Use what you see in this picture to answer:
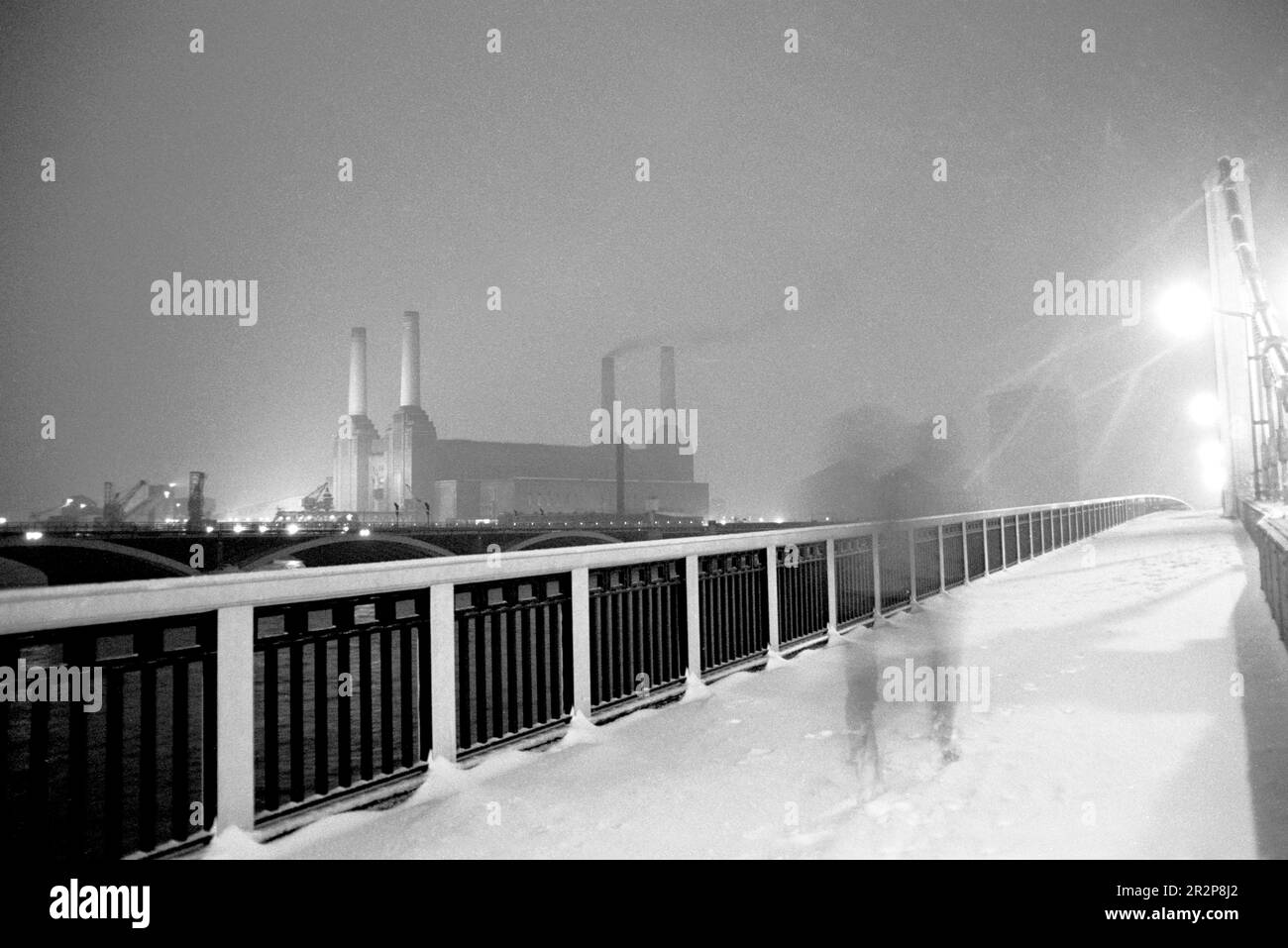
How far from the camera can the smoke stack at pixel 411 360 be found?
355 feet

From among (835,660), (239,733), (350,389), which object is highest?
(350,389)

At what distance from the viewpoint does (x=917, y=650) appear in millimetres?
8469

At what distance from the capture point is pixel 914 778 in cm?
443

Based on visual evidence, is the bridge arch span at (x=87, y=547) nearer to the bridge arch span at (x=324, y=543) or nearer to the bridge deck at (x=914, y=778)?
the bridge arch span at (x=324, y=543)

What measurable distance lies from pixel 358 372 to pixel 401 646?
4718 inches

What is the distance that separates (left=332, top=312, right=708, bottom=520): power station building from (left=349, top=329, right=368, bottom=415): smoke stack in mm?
136

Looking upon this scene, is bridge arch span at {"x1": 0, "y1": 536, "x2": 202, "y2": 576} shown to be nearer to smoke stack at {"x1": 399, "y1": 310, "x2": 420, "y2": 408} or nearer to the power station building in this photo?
the power station building

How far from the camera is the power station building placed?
364 feet

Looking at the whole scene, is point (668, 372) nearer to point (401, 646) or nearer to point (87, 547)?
point (87, 547)
